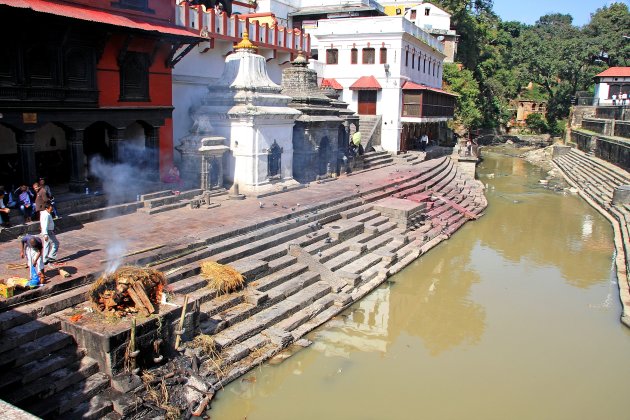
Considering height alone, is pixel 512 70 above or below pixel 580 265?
above

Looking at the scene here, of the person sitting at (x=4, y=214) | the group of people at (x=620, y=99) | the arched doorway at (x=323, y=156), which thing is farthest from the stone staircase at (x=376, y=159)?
the group of people at (x=620, y=99)

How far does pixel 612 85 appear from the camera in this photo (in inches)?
1646

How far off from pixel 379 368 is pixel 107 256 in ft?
17.0

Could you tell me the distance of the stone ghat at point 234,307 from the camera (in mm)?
6711

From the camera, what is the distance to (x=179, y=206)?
1402 centimetres

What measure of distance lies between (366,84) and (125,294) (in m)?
22.6

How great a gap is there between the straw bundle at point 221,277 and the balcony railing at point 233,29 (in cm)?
880

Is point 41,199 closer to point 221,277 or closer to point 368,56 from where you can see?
point 221,277

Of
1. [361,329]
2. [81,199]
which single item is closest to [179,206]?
[81,199]

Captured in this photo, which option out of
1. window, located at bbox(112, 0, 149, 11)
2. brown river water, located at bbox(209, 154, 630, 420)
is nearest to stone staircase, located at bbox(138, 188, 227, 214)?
window, located at bbox(112, 0, 149, 11)

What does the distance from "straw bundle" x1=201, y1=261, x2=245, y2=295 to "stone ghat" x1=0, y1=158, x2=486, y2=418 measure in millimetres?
133

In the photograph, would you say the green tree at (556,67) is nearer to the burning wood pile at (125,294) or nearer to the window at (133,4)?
the window at (133,4)

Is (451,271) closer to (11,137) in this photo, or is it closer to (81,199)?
(81,199)

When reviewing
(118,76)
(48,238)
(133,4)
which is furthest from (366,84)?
(48,238)
